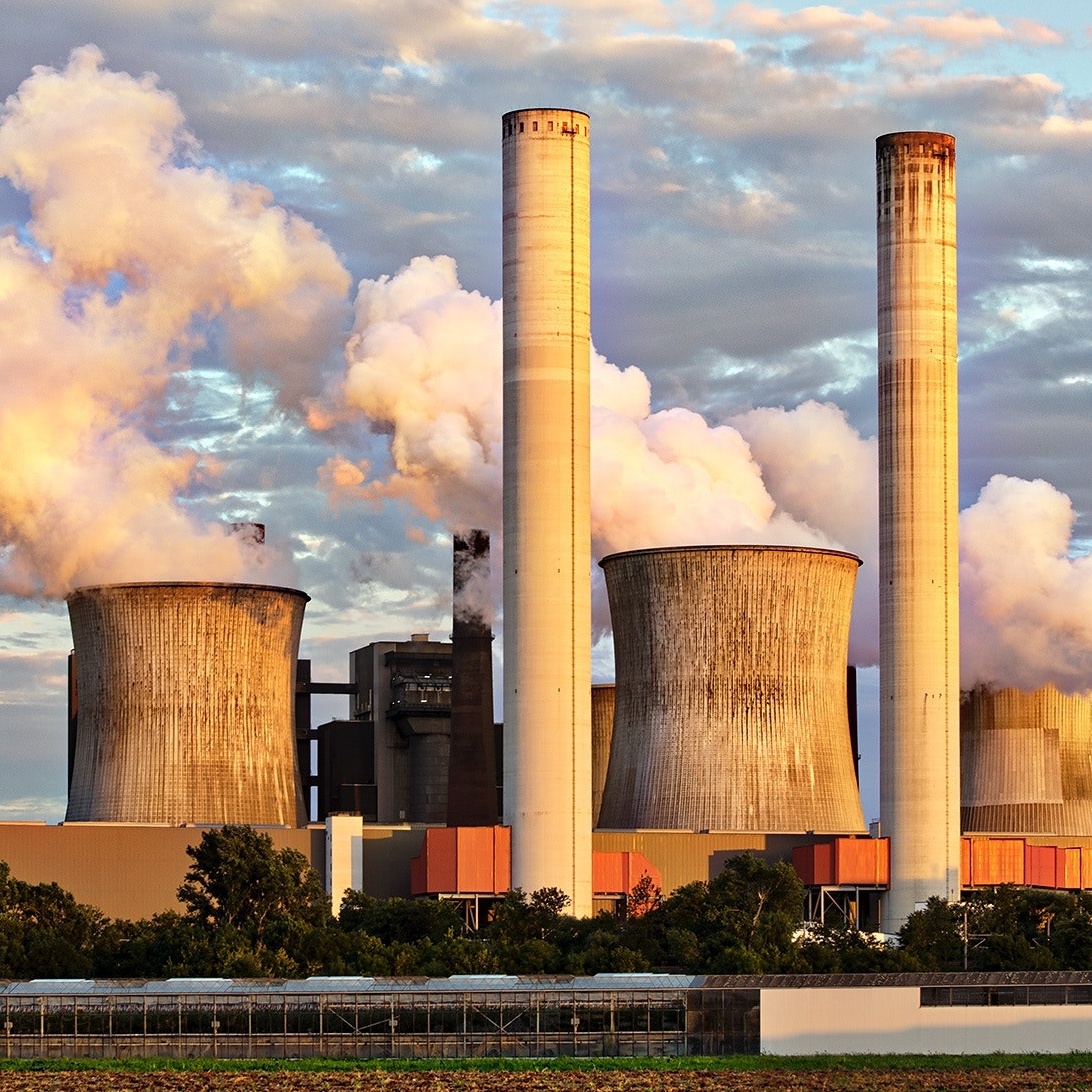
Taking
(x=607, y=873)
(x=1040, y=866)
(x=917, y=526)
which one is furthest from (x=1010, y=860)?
(x=607, y=873)

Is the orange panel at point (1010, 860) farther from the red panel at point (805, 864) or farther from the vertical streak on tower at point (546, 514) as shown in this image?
the vertical streak on tower at point (546, 514)

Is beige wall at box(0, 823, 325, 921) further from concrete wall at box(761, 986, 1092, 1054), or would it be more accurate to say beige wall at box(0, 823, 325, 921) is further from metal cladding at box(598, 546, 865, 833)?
concrete wall at box(761, 986, 1092, 1054)

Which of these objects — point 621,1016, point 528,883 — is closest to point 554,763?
point 528,883

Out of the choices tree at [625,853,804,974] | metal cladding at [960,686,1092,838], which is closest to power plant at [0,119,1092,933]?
metal cladding at [960,686,1092,838]

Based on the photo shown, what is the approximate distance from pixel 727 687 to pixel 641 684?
2.47 m

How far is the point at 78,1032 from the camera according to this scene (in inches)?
1746

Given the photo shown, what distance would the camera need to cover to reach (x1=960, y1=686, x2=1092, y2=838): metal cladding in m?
78.5

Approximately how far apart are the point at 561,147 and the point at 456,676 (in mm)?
17363

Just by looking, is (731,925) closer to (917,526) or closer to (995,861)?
(917,526)

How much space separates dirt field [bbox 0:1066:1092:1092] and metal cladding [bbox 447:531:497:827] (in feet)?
106

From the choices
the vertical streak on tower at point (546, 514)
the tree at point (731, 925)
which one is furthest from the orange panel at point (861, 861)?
the vertical streak on tower at point (546, 514)

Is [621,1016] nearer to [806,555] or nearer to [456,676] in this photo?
[806,555]

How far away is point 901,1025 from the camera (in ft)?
147

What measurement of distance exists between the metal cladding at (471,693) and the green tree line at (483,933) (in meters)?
7.83
